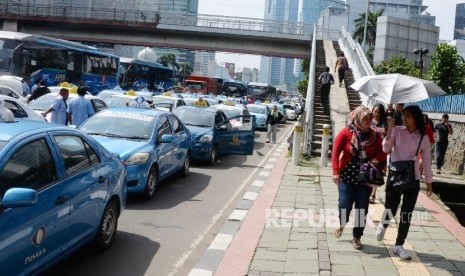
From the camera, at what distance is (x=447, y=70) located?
2809cm

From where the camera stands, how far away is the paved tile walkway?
572cm

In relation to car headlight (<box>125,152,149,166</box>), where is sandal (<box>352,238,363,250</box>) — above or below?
below

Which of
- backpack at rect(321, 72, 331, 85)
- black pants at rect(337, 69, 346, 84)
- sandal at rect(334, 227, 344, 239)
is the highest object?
black pants at rect(337, 69, 346, 84)

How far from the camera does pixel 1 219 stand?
3861 millimetres

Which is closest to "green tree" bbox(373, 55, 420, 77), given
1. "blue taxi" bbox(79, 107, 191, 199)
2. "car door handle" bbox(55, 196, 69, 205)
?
"blue taxi" bbox(79, 107, 191, 199)

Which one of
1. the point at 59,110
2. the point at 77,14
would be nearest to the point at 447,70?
the point at 59,110

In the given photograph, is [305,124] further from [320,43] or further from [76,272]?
[320,43]

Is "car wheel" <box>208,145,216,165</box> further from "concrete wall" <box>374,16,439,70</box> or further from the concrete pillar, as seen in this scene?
the concrete pillar

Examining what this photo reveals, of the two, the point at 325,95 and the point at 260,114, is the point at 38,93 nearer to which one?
the point at 325,95

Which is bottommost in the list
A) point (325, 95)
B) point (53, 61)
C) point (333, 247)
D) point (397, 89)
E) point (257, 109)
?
point (333, 247)

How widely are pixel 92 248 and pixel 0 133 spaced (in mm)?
1927

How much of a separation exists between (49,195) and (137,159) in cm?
408

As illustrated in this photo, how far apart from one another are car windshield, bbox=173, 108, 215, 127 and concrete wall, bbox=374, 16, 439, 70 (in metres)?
26.1

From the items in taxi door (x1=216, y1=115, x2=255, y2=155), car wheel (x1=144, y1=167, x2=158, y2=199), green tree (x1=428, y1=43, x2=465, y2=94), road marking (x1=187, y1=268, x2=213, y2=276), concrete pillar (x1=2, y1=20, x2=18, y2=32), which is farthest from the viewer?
concrete pillar (x1=2, y1=20, x2=18, y2=32)
